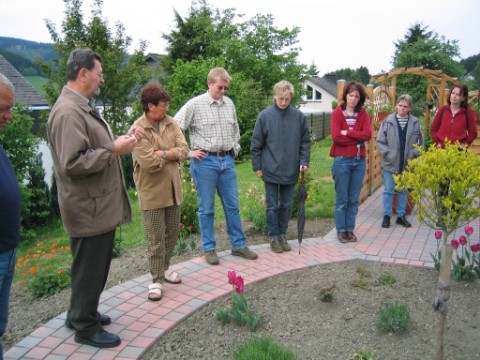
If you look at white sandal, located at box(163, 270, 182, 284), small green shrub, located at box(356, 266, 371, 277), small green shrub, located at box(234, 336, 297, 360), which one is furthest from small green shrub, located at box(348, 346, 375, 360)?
white sandal, located at box(163, 270, 182, 284)

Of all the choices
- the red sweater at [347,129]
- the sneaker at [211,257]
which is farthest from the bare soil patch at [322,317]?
the red sweater at [347,129]

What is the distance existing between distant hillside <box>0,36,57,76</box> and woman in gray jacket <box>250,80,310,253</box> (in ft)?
25.8

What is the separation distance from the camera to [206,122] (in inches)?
174

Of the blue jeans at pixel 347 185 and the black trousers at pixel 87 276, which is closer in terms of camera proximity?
the black trousers at pixel 87 276

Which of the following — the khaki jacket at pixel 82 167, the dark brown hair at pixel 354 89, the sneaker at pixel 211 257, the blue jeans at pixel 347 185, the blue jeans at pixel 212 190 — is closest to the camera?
the khaki jacket at pixel 82 167

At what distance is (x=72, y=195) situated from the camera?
2863mm

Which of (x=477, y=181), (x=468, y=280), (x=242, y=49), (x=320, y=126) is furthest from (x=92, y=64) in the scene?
(x=320, y=126)

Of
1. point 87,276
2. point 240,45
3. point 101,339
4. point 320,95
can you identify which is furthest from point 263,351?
point 320,95

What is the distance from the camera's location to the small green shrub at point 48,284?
13.9 feet

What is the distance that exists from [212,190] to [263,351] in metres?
2.01

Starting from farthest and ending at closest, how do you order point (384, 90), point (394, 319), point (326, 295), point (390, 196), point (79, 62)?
point (384, 90)
point (390, 196)
point (326, 295)
point (394, 319)
point (79, 62)

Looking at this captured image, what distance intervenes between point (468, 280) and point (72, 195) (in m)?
3.44

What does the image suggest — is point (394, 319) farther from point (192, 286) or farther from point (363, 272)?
point (192, 286)

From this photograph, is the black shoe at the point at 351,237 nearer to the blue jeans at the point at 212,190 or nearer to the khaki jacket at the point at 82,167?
the blue jeans at the point at 212,190
